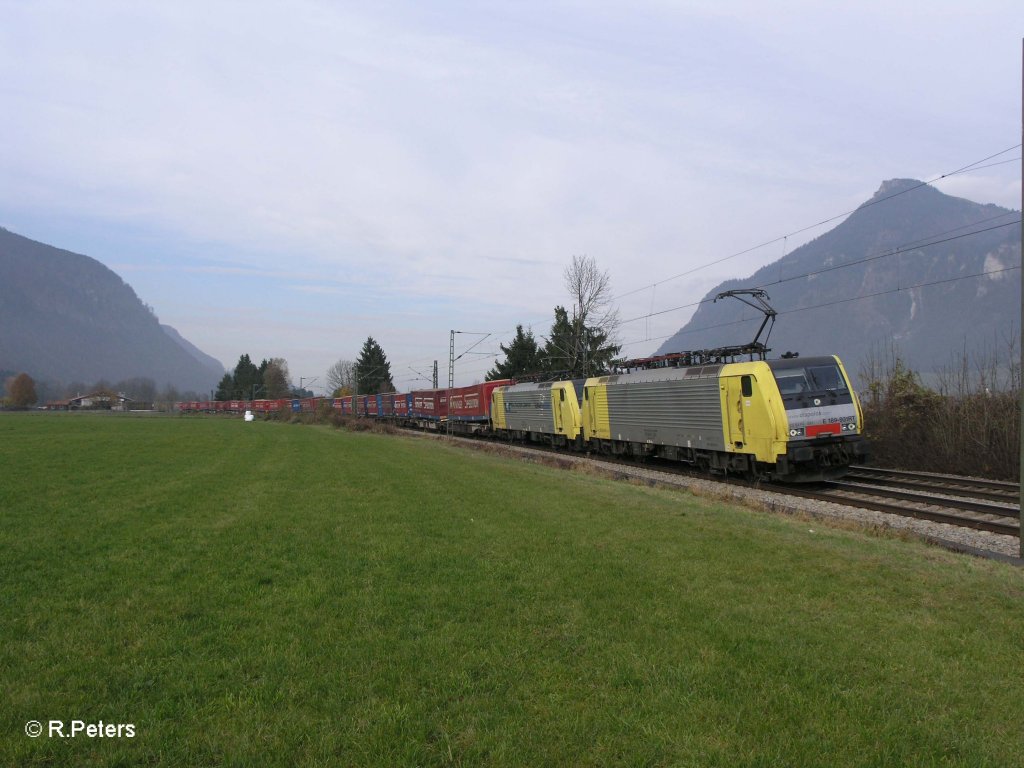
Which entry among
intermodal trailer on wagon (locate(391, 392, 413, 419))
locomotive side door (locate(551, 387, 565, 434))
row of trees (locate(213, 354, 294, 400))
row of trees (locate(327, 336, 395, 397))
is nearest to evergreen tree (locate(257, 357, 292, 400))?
row of trees (locate(213, 354, 294, 400))

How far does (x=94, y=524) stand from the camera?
8.79 meters

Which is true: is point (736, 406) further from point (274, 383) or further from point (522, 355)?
point (274, 383)

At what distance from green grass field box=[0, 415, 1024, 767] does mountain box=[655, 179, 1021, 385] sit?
55.3 feet

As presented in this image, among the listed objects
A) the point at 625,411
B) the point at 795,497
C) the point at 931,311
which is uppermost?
the point at 931,311

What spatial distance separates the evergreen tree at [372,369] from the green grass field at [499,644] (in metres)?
84.0

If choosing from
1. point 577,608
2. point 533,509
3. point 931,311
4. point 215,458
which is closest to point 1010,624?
point 577,608

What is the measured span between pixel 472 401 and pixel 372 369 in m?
53.5

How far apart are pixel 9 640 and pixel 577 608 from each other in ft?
13.2

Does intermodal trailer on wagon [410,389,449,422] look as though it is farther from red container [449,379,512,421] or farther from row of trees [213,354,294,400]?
row of trees [213,354,294,400]

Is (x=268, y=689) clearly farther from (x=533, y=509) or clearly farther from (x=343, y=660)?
(x=533, y=509)

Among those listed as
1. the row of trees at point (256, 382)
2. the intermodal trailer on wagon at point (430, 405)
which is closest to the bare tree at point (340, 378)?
the row of trees at point (256, 382)

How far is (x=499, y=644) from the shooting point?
4668 millimetres

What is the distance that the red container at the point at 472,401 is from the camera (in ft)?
128

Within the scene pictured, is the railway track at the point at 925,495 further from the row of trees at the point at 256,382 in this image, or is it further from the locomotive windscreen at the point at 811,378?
the row of trees at the point at 256,382
